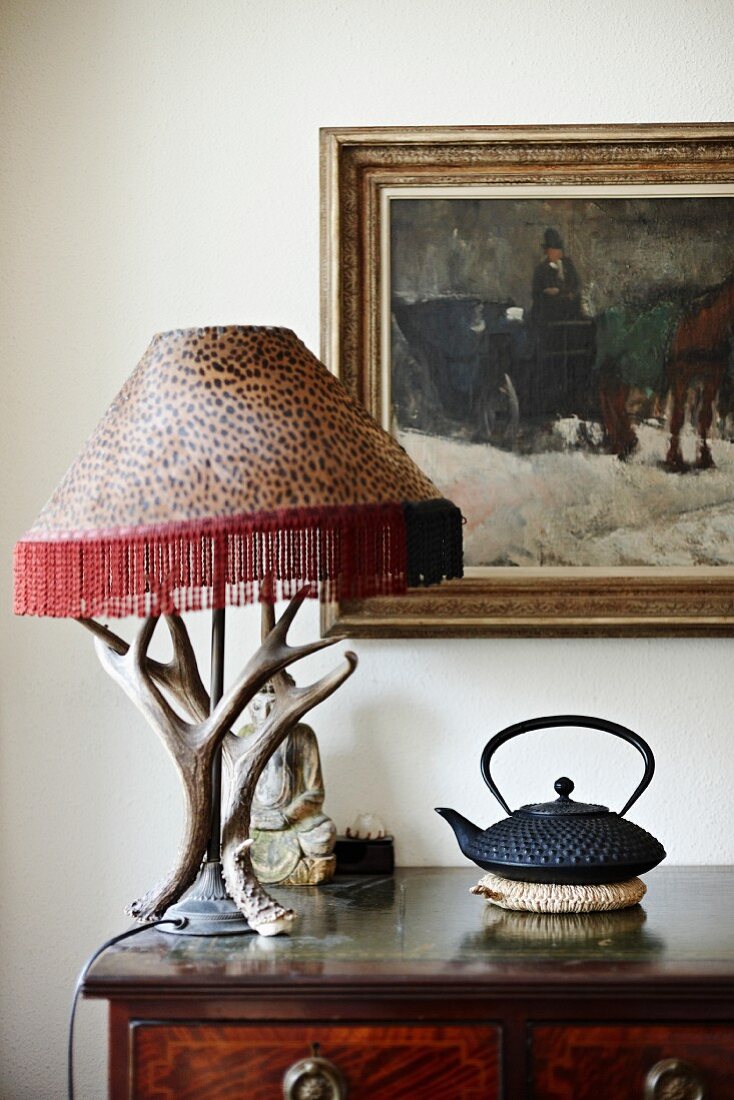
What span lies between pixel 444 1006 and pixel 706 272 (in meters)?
1.25

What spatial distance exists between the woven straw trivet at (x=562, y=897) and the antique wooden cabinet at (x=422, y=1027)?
0.17m

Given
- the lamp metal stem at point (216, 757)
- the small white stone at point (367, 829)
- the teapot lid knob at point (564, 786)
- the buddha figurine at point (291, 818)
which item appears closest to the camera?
the lamp metal stem at point (216, 757)

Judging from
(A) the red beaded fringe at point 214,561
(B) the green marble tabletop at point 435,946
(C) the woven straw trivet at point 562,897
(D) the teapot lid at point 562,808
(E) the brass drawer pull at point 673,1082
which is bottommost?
(E) the brass drawer pull at point 673,1082

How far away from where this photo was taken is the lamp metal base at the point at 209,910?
149 cm

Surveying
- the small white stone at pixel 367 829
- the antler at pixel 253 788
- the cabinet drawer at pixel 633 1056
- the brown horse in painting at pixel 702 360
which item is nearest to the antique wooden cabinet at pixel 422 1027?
the cabinet drawer at pixel 633 1056

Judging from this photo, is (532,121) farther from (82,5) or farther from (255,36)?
(82,5)

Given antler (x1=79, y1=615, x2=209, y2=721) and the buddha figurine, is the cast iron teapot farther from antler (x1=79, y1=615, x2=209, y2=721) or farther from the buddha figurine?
antler (x1=79, y1=615, x2=209, y2=721)

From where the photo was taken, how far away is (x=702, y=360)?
6.48ft

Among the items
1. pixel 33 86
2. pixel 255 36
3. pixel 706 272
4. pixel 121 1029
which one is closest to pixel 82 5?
pixel 33 86

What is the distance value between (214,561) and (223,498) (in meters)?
0.08

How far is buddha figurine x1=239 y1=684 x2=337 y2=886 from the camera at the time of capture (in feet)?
5.80

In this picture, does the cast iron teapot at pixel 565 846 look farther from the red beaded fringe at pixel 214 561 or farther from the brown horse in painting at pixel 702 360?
the brown horse in painting at pixel 702 360

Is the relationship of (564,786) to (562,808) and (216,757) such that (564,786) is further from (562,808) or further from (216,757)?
(216,757)

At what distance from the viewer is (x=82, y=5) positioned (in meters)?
2.03
